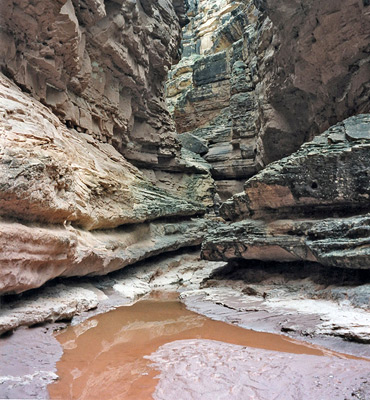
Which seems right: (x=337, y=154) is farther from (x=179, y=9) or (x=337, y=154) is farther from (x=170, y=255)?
(x=179, y=9)

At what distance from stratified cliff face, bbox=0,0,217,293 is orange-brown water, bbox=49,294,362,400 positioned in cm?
146

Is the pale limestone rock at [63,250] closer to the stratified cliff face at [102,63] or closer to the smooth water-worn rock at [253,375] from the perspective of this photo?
the smooth water-worn rock at [253,375]

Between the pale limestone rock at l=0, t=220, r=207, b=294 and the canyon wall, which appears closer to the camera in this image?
the pale limestone rock at l=0, t=220, r=207, b=294

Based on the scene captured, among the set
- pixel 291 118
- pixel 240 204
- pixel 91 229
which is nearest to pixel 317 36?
pixel 291 118

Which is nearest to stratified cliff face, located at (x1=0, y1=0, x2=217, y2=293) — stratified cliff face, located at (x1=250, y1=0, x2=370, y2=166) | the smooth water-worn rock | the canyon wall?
the smooth water-worn rock

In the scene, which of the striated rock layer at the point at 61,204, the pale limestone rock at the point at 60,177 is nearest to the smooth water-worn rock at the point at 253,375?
the striated rock layer at the point at 61,204

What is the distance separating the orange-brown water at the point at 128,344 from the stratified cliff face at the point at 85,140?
1456mm

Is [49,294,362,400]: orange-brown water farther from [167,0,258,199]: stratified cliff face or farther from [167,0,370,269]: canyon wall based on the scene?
[167,0,258,199]: stratified cliff face

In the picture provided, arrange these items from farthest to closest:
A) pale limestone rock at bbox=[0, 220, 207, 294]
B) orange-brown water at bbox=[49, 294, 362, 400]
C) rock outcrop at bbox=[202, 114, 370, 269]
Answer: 1. rock outcrop at bbox=[202, 114, 370, 269]
2. pale limestone rock at bbox=[0, 220, 207, 294]
3. orange-brown water at bbox=[49, 294, 362, 400]

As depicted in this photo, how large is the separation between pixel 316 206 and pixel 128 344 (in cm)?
553

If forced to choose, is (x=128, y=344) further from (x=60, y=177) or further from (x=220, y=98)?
(x=220, y=98)

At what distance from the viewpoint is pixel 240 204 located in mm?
9898

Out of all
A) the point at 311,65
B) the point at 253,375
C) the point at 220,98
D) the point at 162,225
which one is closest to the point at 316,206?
the point at 311,65

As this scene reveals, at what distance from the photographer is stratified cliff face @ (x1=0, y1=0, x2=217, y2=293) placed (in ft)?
18.4
